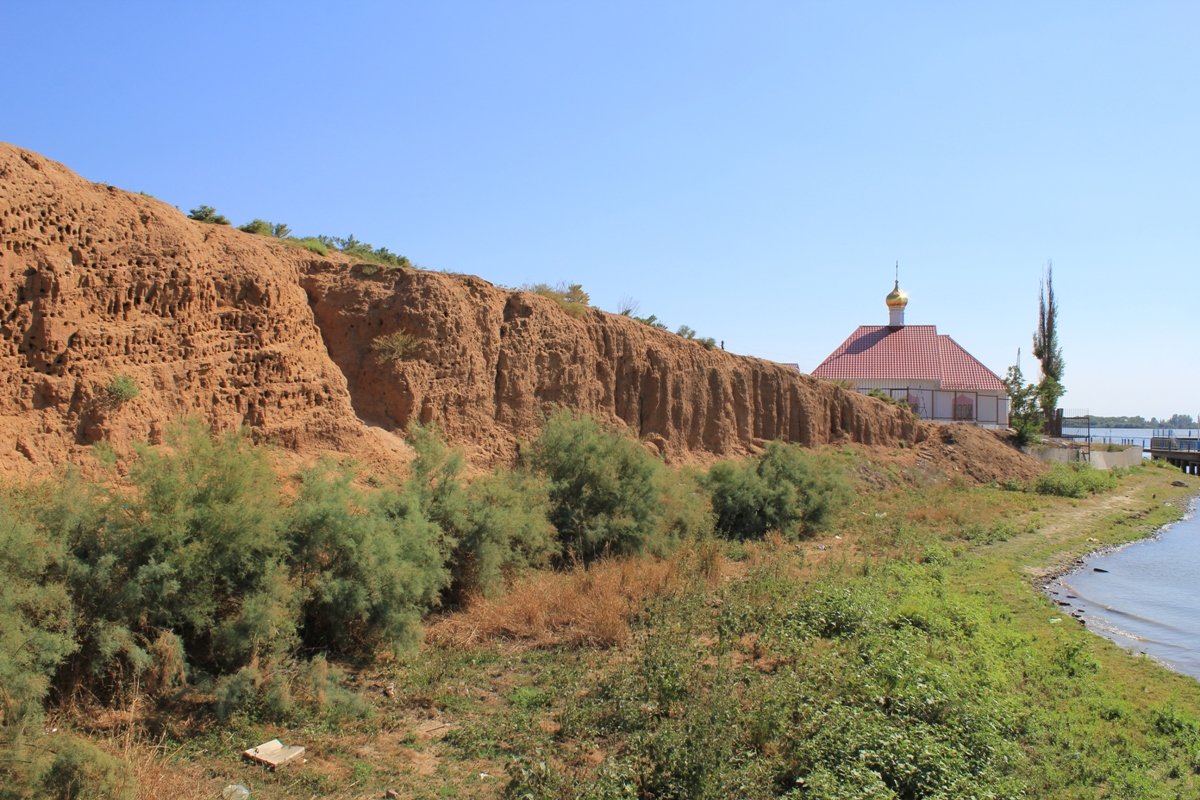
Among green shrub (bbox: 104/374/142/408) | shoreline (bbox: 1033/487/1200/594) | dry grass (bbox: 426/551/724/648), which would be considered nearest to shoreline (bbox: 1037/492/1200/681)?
shoreline (bbox: 1033/487/1200/594)

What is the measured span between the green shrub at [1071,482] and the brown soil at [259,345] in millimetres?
17674

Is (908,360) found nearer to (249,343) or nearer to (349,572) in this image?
(249,343)

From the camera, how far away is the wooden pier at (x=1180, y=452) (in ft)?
191

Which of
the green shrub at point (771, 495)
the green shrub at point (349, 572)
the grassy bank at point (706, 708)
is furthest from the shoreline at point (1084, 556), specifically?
the green shrub at point (349, 572)

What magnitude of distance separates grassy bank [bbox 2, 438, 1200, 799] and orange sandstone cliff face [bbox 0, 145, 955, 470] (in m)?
4.20

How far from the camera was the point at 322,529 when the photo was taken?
8.23 metres

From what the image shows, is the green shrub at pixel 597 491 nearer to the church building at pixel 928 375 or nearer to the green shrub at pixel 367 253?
the green shrub at pixel 367 253

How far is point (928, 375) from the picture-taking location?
4297 centimetres

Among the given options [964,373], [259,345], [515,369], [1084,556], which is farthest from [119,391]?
[964,373]

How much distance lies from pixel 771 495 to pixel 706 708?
1154 cm

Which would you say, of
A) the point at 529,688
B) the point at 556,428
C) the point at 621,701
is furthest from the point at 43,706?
the point at 556,428

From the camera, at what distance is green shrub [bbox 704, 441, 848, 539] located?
18.3m

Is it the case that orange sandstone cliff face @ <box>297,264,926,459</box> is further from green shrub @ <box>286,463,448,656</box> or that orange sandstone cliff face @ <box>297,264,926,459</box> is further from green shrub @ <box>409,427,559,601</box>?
green shrub @ <box>286,463,448,656</box>

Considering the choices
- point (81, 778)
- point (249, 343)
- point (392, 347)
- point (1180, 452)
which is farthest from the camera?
point (1180, 452)
